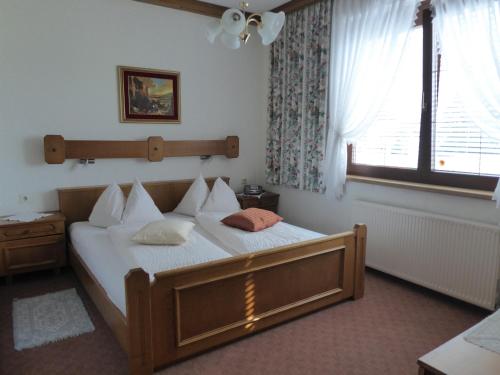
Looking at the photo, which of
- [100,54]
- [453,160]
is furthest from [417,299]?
[100,54]

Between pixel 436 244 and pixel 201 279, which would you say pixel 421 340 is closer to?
pixel 436 244

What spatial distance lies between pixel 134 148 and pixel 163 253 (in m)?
1.83

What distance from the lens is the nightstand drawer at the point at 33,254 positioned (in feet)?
11.4

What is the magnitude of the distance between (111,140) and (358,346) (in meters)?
3.17

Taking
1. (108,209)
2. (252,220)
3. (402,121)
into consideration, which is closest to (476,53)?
(402,121)

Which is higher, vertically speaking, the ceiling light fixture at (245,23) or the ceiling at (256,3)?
the ceiling at (256,3)

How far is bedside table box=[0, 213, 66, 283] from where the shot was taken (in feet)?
11.4

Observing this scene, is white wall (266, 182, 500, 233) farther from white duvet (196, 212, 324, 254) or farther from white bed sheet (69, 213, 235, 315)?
white bed sheet (69, 213, 235, 315)

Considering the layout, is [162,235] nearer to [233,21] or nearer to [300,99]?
[233,21]

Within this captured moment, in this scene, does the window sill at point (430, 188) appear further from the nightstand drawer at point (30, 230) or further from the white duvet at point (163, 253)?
the nightstand drawer at point (30, 230)

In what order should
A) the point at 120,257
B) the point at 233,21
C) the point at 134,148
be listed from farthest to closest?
1. the point at 134,148
2. the point at 120,257
3. the point at 233,21

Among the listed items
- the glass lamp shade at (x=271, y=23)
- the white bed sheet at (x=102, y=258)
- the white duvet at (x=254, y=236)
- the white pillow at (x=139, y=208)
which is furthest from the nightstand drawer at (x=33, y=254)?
the glass lamp shade at (x=271, y=23)

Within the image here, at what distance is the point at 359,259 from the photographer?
3.24 metres

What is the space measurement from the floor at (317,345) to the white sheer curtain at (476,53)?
109cm
